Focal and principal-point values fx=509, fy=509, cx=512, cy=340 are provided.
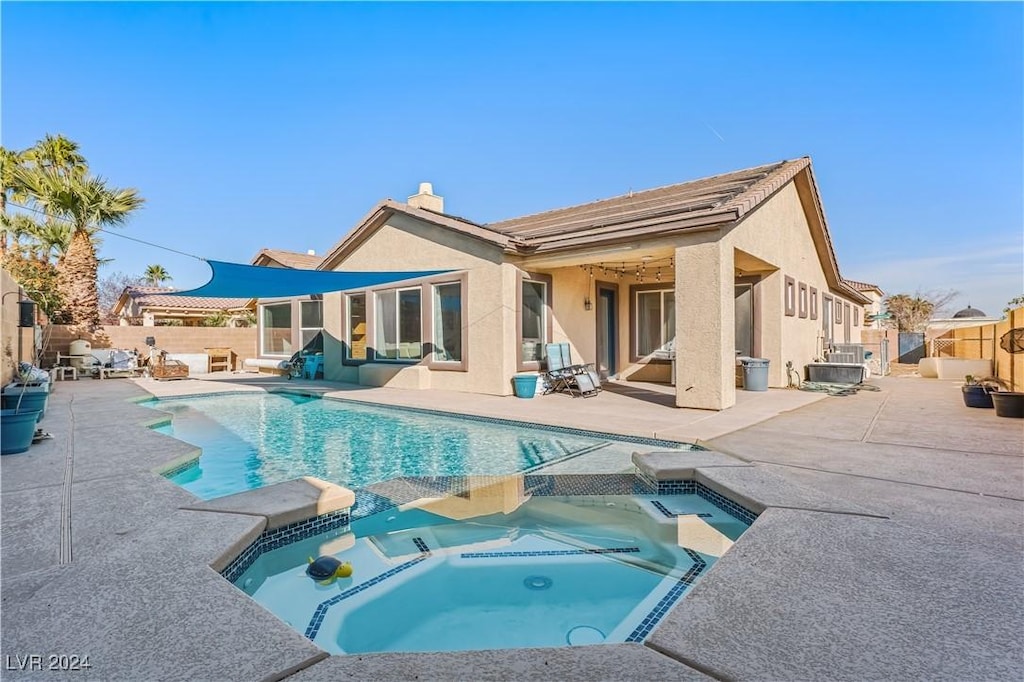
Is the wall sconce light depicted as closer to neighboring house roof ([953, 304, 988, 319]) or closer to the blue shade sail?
the blue shade sail

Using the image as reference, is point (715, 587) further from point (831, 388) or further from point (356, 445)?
point (831, 388)

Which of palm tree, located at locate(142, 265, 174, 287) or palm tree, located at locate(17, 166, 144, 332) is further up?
palm tree, located at locate(142, 265, 174, 287)

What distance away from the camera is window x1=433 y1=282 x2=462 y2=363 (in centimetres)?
1303

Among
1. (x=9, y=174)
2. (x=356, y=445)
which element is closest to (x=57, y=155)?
(x=9, y=174)

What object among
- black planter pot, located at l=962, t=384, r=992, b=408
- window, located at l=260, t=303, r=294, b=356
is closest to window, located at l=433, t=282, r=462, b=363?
window, located at l=260, t=303, r=294, b=356

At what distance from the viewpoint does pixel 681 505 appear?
16.7 ft

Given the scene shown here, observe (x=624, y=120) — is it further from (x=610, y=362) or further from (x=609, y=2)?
(x=610, y=362)

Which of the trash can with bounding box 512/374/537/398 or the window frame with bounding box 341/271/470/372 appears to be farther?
the window frame with bounding box 341/271/470/372

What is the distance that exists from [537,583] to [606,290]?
11.6 metres

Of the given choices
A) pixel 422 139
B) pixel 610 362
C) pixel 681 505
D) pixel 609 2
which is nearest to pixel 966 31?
pixel 609 2

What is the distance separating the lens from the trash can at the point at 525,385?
38.2ft

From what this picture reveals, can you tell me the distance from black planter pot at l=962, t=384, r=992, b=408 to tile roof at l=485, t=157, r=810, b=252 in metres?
5.43

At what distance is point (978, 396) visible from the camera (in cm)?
981

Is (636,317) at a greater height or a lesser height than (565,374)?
greater
